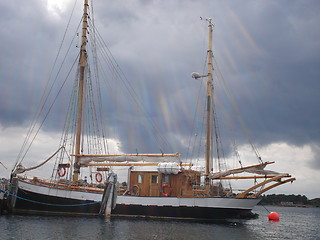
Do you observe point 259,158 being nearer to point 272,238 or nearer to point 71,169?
point 272,238

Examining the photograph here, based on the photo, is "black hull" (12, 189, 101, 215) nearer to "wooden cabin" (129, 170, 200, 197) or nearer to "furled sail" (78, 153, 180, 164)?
"wooden cabin" (129, 170, 200, 197)

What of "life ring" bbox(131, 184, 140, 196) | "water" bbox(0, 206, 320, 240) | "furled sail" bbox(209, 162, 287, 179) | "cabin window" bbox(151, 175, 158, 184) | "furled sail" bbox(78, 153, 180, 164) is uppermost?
"furled sail" bbox(78, 153, 180, 164)

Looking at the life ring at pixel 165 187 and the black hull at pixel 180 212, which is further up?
the life ring at pixel 165 187

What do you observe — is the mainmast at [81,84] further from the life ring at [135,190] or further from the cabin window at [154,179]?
the cabin window at [154,179]

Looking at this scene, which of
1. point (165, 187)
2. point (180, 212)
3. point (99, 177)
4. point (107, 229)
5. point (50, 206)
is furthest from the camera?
point (99, 177)

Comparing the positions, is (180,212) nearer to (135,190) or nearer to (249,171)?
(135,190)

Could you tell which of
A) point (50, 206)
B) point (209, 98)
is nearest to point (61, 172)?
point (50, 206)

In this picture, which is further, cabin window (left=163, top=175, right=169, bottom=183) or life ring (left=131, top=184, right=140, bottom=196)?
life ring (left=131, top=184, right=140, bottom=196)

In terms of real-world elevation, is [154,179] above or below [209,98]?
below

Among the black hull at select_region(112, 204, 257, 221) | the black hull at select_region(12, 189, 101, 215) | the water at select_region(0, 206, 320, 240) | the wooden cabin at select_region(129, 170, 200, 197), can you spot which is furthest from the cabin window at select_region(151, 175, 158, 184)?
the black hull at select_region(12, 189, 101, 215)

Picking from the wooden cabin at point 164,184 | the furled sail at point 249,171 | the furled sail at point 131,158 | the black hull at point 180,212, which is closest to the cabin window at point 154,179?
the wooden cabin at point 164,184

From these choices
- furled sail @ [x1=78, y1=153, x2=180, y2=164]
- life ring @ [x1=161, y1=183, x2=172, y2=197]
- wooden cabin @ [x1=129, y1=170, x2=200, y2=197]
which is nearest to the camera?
life ring @ [x1=161, y1=183, x2=172, y2=197]

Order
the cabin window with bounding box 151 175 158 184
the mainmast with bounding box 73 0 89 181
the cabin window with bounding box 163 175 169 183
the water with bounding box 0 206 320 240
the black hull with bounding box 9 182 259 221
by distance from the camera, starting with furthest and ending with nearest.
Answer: the mainmast with bounding box 73 0 89 181, the cabin window with bounding box 151 175 158 184, the cabin window with bounding box 163 175 169 183, the black hull with bounding box 9 182 259 221, the water with bounding box 0 206 320 240

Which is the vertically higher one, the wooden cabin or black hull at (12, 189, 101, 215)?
the wooden cabin
